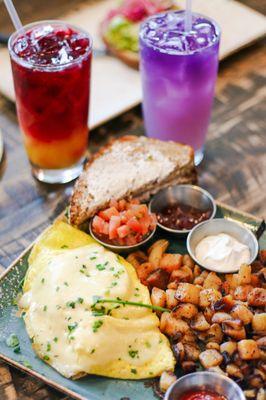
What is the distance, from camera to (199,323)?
245 centimetres

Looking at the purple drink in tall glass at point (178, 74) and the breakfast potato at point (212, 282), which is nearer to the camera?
the breakfast potato at point (212, 282)

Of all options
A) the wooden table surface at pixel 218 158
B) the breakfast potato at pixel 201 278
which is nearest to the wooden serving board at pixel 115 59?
the wooden table surface at pixel 218 158

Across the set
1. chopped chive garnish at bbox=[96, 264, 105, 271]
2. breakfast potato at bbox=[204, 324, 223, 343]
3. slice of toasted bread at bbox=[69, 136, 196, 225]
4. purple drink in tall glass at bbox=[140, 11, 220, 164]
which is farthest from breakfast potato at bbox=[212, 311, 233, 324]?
purple drink in tall glass at bbox=[140, 11, 220, 164]

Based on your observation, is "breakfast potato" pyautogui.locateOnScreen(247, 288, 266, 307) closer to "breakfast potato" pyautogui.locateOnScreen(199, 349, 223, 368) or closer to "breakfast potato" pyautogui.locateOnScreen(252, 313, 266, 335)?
"breakfast potato" pyautogui.locateOnScreen(252, 313, 266, 335)

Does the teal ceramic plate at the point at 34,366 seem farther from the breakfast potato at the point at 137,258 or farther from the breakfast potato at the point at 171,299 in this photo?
the breakfast potato at the point at 137,258

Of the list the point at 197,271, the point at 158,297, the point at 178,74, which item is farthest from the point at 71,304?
the point at 178,74

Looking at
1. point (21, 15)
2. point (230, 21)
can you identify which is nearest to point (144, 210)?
point (230, 21)

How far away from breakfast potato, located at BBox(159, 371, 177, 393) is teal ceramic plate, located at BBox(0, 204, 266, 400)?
0.15ft

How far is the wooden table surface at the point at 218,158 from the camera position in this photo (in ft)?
10.2

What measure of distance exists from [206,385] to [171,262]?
1.92 ft

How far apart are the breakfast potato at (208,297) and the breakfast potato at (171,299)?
0.32ft

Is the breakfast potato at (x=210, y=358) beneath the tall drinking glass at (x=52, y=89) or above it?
beneath

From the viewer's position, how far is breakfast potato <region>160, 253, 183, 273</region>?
2691 millimetres

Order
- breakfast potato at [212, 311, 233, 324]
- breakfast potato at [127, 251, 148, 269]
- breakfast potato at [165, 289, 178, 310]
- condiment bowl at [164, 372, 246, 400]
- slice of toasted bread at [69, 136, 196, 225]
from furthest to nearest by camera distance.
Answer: slice of toasted bread at [69, 136, 196, 225], breakfast potato at [127, 251, 148, 269], breakfast potato at [165, 289, 178, 310], breakfast potato at [212, 311, 233, 324], condiment bowl at [164, 372, 246, 400]
